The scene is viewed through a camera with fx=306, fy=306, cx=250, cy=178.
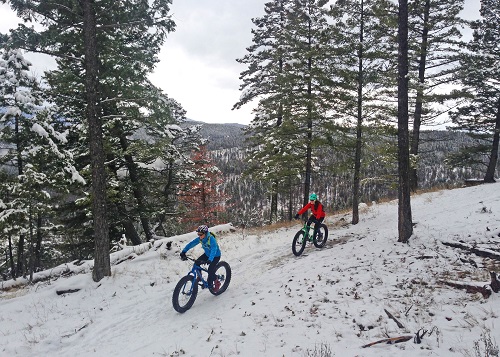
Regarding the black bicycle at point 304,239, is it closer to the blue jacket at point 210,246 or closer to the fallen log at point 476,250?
the blue jacket at point 210,246

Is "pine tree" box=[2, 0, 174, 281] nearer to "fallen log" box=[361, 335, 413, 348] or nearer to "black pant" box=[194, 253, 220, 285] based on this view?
"black pant" box=[194, 253, 220, 285]

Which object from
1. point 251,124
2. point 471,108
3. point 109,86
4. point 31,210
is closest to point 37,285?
point 31,210

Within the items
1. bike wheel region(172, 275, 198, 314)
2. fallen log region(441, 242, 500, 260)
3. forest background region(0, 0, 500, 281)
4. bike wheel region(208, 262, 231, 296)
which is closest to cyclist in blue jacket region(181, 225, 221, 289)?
bike wheel region(208, 262, 231, 296)

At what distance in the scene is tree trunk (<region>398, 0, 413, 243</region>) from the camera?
33.2ft

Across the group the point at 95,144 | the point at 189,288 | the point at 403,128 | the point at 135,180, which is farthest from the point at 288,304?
the point at 135,180

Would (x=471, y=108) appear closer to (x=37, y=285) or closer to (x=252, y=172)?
(x=252, y=172)

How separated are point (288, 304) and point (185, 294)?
2840 mm

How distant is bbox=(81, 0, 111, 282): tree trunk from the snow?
84 centimetres

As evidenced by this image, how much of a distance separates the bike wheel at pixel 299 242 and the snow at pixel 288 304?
28 cm

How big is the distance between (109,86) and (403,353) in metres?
12.6

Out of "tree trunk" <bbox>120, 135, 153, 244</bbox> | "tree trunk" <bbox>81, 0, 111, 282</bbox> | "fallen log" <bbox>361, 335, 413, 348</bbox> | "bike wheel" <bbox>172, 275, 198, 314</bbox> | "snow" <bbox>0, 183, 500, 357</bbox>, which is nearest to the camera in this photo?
"fallen log" <bbox>361, 335, 413, 348</bbox>

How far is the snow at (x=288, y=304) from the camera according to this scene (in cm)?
566

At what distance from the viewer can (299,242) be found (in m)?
12.0

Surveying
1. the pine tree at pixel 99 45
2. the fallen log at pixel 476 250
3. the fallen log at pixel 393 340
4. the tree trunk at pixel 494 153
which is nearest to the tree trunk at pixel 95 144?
the pine tree at pixel 99 45
